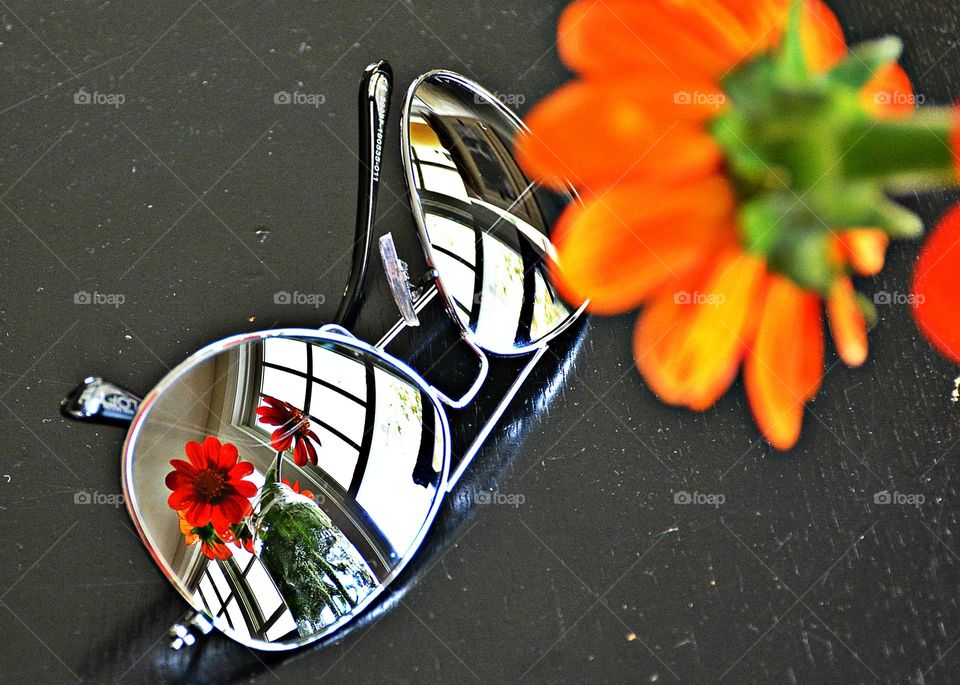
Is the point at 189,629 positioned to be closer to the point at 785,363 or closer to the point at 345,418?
the point at 345,418

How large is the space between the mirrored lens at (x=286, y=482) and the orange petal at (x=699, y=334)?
0.09 m

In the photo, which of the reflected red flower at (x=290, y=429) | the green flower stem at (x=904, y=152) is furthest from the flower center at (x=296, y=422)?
the green flower stem at (x=904, y=152)

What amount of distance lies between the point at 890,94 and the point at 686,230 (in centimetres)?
11

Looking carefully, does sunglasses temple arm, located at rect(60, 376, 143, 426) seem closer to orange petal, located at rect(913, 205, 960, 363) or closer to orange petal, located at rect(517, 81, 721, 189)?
orange petal, located at rect(517, 81, 721, 189)

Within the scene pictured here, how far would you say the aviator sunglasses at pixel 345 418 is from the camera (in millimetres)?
266

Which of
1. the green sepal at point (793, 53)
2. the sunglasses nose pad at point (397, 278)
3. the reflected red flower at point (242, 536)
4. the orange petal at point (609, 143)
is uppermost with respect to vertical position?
the green sepal at point (793, 53)

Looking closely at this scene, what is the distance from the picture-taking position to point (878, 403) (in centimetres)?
33

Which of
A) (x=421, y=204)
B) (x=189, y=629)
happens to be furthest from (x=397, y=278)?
(x=189, y=629)

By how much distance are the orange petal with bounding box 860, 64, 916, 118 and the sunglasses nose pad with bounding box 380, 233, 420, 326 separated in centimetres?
19

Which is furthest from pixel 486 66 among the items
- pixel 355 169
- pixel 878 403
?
pixel 878 403

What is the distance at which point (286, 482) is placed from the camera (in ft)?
0.91

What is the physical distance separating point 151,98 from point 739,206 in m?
0.23

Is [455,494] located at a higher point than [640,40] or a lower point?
lower

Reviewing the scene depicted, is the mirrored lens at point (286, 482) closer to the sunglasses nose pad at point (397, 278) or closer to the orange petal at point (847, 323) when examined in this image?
the sunglasses nose pad at point (397, 278)
